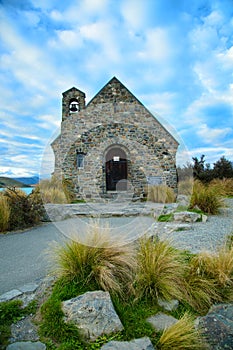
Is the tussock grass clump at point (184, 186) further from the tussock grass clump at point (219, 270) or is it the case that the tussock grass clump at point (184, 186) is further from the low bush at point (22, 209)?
the tussock grass clump at point (219, 270)

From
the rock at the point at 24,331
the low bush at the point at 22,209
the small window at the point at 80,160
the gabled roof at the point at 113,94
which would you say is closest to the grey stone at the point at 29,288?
the rock at the point at 24,331

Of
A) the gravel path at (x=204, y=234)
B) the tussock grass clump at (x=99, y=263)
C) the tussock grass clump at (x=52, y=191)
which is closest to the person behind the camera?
the tussock grass clump at (x=99, y=263)

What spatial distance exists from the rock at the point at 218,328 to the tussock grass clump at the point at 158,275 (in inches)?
16.0

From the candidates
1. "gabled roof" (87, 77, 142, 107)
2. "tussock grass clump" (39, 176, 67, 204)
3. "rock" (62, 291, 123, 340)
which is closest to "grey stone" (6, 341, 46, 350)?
"rock" (62, 291, 123, 340)

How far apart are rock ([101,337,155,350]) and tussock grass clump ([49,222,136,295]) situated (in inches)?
22.5

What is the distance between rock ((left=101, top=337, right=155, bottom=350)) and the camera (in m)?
1.70

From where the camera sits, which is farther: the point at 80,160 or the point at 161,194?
the point at 80,160

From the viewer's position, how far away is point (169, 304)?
233 cm

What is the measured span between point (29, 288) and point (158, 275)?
1434 mm

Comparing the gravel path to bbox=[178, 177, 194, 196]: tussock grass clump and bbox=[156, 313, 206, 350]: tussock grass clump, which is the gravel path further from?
bbox=[178, 177, 194, 196]: tussock grass clump

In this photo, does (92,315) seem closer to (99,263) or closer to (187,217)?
(99,263)

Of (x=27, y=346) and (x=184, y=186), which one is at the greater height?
(x=184, y=186)

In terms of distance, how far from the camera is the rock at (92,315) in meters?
1.91

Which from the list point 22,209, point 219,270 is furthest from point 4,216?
point 219,270
